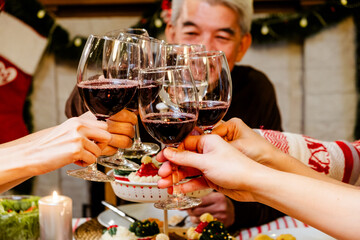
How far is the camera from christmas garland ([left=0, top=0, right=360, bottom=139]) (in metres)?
3.05

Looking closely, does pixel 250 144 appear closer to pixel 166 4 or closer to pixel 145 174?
pixel 145 174

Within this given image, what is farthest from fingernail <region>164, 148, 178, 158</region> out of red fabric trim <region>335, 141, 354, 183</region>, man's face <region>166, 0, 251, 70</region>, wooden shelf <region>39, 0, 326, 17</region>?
wooden shelf <region>39, 0, 326, 17</region>

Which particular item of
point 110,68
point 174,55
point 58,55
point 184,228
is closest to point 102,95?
point 110,68

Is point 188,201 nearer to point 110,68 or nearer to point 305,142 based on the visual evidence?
point 110,68

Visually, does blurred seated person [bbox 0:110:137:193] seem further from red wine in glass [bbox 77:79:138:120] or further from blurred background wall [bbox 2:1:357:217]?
blurred background wall [bbox 2:1:357:217]

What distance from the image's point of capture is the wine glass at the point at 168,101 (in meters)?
0.95

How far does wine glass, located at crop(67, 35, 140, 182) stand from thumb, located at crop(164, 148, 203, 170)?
0.18 m

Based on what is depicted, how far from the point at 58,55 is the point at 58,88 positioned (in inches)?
11.0

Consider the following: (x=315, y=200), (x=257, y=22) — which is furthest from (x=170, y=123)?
(x=257, y=22)

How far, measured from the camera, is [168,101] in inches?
38.4

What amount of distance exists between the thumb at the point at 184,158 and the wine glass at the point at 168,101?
1.5 inches

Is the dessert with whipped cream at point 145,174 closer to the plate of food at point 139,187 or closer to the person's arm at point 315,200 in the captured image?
the plate of food at point 139,187

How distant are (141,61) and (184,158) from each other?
0.28 meters

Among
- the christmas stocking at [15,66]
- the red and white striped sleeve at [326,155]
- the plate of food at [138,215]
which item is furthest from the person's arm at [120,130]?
the christmas stocking at [15,66]
